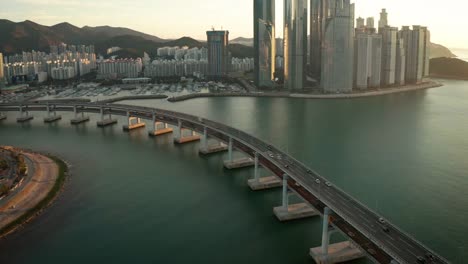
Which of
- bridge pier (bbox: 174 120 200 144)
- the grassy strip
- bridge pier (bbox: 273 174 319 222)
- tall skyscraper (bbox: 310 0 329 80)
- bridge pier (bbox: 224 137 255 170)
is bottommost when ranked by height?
the grassy strip

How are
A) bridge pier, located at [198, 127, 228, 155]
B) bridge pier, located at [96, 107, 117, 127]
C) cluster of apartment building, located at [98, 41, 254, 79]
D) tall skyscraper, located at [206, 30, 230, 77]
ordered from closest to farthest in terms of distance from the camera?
bridge pier, located at [198, 127, 228, 155], bridge pier, located at [96, 107, 117, 127], cluster of apartment building, located at [98, 41, 254, 79], tall skyscraper, located at [206, 30, 230, 77]

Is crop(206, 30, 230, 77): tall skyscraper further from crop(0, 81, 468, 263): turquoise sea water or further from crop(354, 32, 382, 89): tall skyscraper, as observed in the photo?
crop(0, 81, 468, 263): turquoise sea water

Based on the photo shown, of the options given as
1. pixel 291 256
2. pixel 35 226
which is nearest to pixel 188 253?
pixel 291 256

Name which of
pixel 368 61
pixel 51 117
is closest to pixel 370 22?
pixel 368 61

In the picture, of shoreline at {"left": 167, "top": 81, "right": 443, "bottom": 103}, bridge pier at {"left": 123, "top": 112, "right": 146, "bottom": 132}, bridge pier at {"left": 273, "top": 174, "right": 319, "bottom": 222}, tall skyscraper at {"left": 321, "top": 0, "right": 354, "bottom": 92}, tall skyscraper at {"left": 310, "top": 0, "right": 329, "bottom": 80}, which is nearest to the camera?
bridge pier at {"left": 273, "top": 174, "right": 319, "bottom": 222}

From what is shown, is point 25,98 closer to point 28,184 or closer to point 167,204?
point 28,184

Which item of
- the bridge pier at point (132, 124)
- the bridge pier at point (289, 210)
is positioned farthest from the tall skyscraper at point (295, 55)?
the bridge pier at point (289, 210)

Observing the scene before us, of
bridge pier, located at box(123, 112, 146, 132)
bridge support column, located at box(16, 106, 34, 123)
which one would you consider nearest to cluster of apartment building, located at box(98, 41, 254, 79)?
bridge support column, located at box(16, 106, 34, 123)
